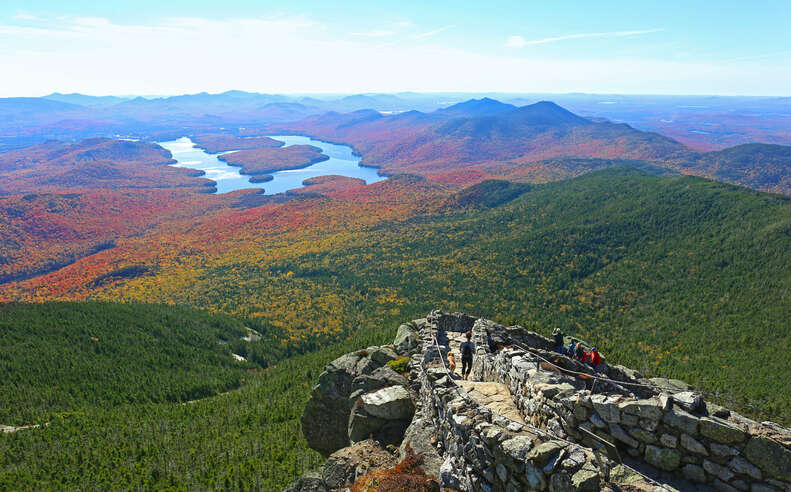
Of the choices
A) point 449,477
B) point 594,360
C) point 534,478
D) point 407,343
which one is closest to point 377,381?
point 407,343

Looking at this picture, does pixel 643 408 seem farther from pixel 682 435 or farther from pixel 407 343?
pixel 407 343

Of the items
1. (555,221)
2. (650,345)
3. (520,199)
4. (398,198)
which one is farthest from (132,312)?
(398,198)

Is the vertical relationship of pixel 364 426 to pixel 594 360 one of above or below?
below

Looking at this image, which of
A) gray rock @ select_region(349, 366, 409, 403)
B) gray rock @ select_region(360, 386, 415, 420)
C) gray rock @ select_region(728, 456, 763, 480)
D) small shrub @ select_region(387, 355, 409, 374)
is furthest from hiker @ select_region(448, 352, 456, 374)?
gray rock @ select_region(728, 456, 763, 480)

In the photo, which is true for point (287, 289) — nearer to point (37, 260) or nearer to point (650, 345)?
point (650, 345)

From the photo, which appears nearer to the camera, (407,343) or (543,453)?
(543,453)

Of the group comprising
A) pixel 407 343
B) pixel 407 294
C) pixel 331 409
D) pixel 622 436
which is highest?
pixel 622 436

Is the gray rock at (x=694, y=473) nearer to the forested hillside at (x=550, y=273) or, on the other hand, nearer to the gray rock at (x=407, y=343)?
the gray rock at (x=407, y=343)

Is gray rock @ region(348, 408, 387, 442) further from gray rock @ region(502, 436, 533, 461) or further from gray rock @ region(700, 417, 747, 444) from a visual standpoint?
gray rock @ region(700, 417, 747, 444)
